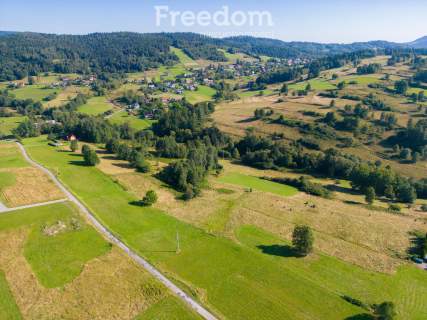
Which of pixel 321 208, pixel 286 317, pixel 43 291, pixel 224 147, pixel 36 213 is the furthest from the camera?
pixel 224 147

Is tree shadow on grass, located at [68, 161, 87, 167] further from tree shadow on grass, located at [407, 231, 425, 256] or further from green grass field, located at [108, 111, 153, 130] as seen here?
tree shadow on grass, located at [407, 231, 425, 256]

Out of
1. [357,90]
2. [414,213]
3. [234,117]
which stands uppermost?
[357,90]

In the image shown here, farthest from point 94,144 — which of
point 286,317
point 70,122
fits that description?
point 286,317

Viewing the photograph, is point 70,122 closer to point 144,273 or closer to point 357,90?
point 144,273

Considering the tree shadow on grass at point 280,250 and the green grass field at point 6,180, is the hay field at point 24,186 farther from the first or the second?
the tree shadow on grass at point 280,250

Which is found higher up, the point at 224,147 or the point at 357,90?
the point at 357,90

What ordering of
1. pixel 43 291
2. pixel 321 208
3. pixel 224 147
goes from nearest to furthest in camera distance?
1. pixel 43 291
2. pixel 321 208
3. pixel 224 147
